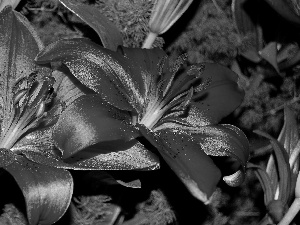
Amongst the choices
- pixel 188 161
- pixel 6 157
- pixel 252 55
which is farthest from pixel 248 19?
pixel 6 157

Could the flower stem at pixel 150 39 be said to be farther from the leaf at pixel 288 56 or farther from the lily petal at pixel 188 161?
the leaf at pixel 288 56

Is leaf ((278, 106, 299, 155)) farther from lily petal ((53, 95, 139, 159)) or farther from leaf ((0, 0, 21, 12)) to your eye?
leaf ((0, 0, 21, 12))

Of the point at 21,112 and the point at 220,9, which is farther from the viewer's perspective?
the point at 220,9

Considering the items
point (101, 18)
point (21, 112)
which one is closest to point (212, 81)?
point (101, 18)

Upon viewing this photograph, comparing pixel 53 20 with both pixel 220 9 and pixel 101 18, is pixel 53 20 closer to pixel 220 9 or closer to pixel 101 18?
pixel 101 18

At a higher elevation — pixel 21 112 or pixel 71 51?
pixel 71 51

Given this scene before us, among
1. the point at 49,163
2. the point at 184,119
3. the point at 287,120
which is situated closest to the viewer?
the point at 49,163

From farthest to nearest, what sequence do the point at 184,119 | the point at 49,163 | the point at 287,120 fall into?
the point at 287,120 → the point at 184,119 → the point at 49,163
